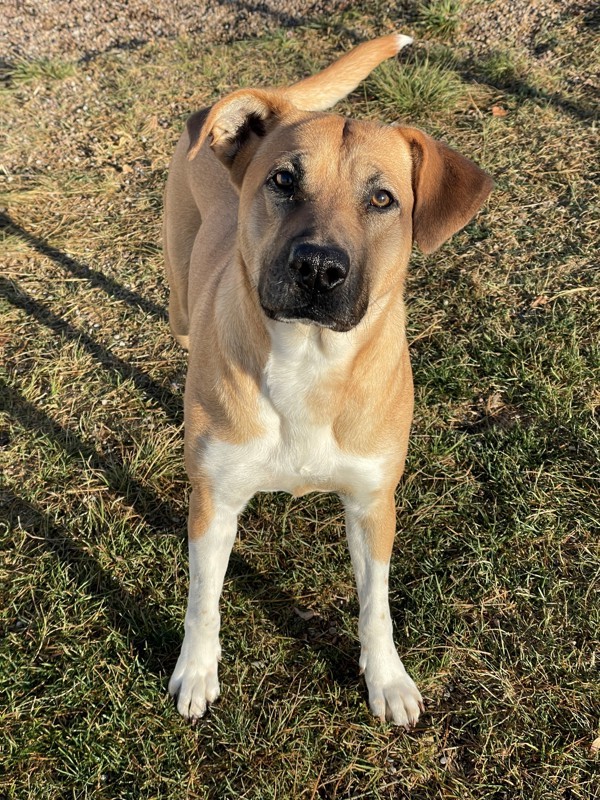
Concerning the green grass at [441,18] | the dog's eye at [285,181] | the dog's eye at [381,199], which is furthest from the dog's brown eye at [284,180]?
the green grass at [441,18]

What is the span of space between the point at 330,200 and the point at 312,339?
19.5 inches

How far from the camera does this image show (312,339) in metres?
2.67

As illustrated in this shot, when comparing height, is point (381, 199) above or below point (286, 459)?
above

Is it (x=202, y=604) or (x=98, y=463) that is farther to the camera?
(x=98, y=463)

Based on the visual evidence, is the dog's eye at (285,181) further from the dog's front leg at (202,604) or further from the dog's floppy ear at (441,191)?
the dog's front leg at (202,604)

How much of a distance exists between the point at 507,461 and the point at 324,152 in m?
2.07

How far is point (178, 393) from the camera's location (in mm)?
4449

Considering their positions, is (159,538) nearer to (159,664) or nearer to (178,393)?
(159,664)

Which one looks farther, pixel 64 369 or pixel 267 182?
pixel 64 369

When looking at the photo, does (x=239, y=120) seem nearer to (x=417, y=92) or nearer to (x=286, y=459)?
(x=286, y=459)

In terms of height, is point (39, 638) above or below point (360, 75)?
below

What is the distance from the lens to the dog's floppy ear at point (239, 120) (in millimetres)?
2703

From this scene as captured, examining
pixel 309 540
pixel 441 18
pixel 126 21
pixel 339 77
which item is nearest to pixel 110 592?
pixel 309 540

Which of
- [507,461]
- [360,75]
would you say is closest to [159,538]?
[507,461]
